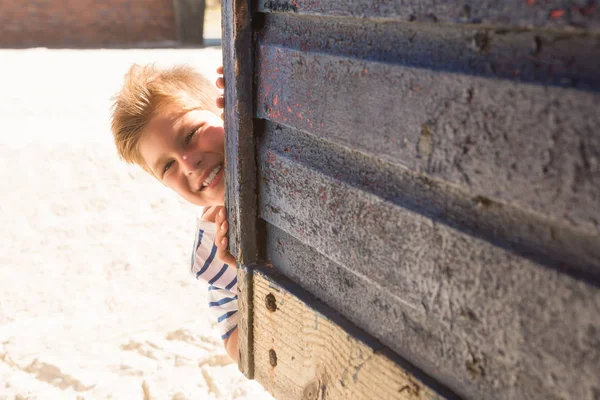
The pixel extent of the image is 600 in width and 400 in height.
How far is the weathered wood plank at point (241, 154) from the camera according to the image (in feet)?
4.64

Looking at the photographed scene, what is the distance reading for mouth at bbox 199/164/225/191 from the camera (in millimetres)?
2547

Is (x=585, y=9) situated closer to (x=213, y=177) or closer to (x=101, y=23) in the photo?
(x=213, y=177)

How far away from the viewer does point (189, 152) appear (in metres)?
2.53

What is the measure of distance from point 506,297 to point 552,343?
0.09m

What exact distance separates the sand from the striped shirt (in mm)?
364

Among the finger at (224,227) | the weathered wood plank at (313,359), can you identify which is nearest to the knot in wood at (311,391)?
the weathered wood plank at (313,359)

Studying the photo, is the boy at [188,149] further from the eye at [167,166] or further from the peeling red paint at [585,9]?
the peeling red paint at [585,9]

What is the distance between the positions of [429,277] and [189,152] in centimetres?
172

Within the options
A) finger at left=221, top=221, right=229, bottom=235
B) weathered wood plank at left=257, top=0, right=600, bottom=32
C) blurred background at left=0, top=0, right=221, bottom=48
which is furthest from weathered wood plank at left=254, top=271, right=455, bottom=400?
blurred background at left=0, top=0, right=221, bottom=48

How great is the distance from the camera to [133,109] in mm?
2688

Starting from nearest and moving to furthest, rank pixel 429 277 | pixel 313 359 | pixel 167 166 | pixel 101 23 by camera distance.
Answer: pixel 429 277, pixel 313 359, pixel 167 166, pixel 101 23

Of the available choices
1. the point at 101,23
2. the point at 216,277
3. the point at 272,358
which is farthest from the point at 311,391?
the point at 101,23

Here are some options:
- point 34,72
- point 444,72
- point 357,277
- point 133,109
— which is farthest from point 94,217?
point 34,72

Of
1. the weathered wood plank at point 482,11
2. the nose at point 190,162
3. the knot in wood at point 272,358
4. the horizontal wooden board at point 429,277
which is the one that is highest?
the weathered wood plank at point 482,11
